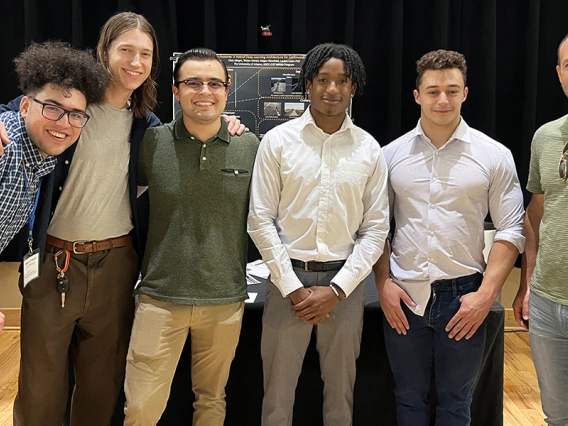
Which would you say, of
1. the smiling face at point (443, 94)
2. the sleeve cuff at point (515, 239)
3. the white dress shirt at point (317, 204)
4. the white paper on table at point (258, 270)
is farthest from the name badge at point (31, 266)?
the sleeve cuff at point (515, 239)

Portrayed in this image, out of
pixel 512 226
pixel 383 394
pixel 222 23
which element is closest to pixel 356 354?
pixel 383 394

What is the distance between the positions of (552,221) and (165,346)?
55.8 inches

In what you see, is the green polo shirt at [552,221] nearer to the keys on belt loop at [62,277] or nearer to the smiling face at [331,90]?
the smiling face at [331,90]

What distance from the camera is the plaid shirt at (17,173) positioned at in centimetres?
168

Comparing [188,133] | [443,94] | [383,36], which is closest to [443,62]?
[443,94]

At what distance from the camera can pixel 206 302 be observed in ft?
6.39

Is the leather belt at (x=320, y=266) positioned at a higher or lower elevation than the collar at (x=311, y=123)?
lower

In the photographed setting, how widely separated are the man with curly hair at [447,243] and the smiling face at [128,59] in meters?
1.05

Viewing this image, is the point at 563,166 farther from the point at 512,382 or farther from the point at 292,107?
the point at 292,107

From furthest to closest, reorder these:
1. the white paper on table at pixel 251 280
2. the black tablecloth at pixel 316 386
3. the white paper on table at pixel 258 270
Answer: the white paper on table at pixel 258 270
the white paper on table at pixel 251 280
the black tablecloth at pixel 316 386

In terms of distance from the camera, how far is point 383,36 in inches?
161

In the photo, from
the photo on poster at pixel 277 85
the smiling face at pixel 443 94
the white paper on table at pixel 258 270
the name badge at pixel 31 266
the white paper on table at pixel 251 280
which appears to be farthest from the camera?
the photo on poster at pixel 277 85

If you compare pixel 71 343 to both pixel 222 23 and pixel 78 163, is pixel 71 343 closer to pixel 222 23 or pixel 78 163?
pixel 78 163

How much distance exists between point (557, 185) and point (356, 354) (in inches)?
36.5
